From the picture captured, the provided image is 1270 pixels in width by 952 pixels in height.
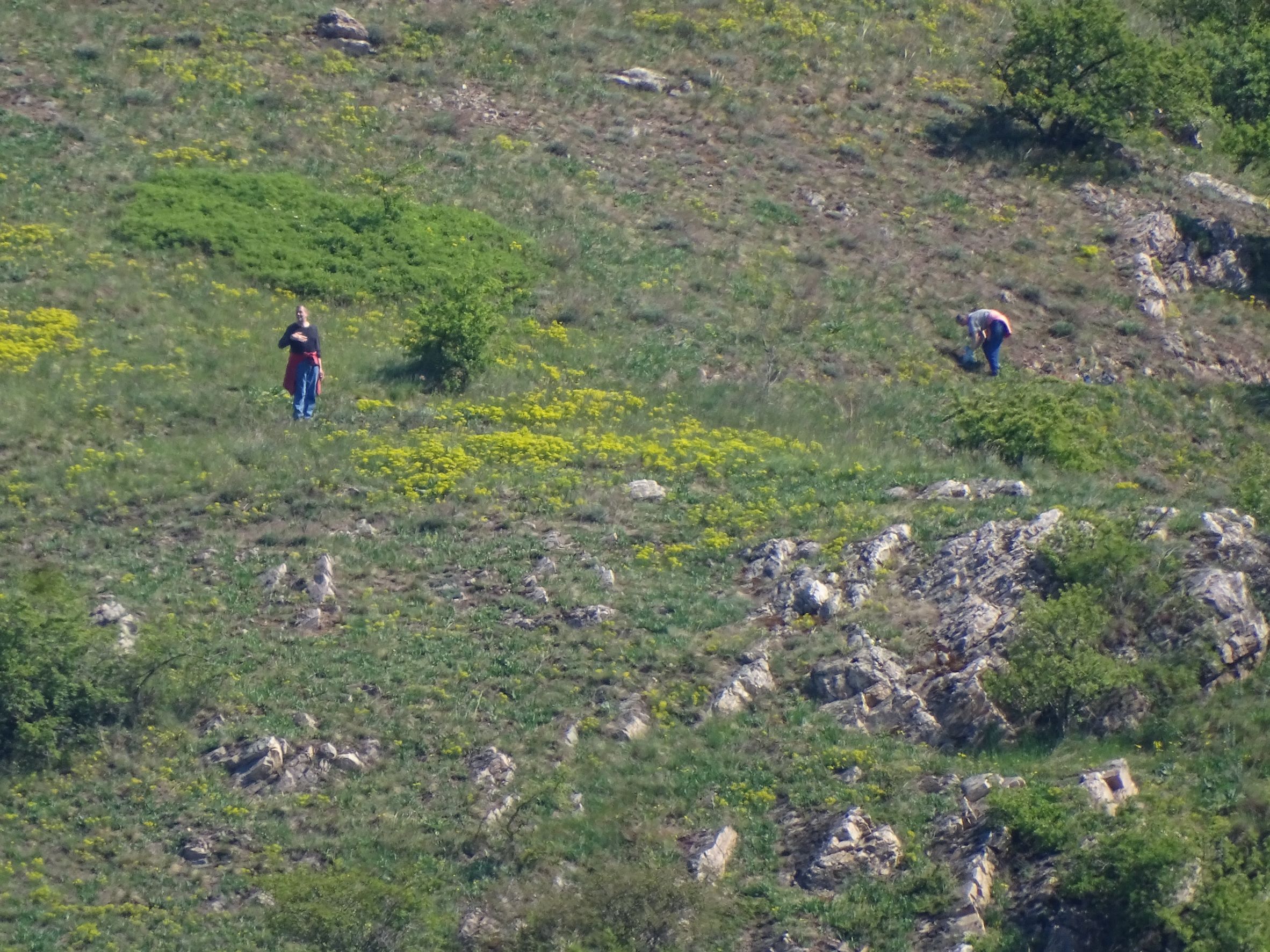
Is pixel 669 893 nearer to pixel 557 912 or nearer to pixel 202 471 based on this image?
pixel 557 912

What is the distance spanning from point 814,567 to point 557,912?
5.36 metres

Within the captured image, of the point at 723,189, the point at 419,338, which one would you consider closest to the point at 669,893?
the point at 419,338

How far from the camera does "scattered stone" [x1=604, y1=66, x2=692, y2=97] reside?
2912 centimetres

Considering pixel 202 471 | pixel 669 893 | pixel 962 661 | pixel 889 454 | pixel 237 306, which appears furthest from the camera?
pixel 237 306

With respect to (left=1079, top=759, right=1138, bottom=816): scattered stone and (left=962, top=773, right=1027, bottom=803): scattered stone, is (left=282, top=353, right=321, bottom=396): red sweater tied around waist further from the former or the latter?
(left=1079, top=759, right=1138, bottom=816): scattered stone

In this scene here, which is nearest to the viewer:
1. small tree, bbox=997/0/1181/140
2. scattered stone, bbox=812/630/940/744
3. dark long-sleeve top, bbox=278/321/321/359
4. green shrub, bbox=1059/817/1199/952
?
green shrub, bbox=1059/817/1199/952

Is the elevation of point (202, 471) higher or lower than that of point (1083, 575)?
lower

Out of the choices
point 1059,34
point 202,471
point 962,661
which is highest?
point 1059,34

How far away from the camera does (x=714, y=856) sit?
38.8 ft

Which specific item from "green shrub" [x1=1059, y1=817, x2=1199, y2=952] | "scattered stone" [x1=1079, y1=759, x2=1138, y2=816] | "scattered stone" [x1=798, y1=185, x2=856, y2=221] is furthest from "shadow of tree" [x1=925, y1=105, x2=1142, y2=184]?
"green shrub" [x1=1059, y1=817, x2=1199, y2=952]

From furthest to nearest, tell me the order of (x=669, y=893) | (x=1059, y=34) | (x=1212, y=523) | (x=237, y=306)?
(x=1059, y=34) → (x=237, y=306) → (x=1212, y=523) → (x=669, y=893)

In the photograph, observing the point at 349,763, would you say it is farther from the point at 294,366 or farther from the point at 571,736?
the point at 294,366

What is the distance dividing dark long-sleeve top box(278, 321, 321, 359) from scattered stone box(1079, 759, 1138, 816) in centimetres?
1061

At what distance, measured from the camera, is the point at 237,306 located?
20.7 metres
